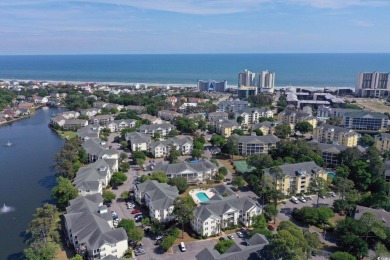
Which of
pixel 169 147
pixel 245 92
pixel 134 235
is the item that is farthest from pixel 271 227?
pixel 245 92

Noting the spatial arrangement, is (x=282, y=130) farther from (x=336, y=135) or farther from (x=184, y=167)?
(x=184, y=167)

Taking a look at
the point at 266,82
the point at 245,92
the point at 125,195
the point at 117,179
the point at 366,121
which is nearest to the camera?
the point at 125,195

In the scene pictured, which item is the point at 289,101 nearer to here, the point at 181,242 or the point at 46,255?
the point at 181,242

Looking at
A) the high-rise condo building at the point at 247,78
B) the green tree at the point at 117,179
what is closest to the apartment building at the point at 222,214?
the green tree at the point at 117,179

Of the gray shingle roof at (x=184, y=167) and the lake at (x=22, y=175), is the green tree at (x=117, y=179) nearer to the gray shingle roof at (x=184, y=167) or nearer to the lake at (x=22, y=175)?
the gray shingle roof at (x=184, y=167)

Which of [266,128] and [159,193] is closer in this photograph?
[159,193]

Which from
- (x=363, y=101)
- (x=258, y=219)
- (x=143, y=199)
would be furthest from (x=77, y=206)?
(x=363, y=101)
